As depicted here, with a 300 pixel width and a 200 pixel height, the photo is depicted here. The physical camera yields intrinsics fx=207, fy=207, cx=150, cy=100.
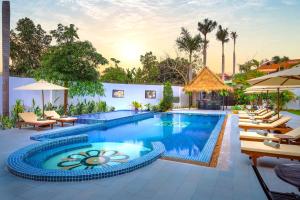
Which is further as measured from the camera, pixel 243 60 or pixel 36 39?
pixel 243 60

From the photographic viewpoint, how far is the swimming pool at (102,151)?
4730 mm

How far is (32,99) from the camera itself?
13.1 metres

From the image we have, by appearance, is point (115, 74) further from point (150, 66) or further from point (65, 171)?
point (65, 171)

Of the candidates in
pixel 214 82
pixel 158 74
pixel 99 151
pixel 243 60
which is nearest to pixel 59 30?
pixel 99 151

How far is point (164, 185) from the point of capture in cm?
415

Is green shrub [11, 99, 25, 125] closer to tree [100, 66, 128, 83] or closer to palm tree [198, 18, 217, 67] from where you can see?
palm tree [198, 18, 217, 67]

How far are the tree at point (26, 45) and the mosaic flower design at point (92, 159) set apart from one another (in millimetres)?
25942

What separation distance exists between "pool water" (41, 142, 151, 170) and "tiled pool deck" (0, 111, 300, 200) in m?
1.66

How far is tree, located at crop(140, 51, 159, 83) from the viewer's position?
124ft

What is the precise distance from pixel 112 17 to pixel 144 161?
13.1 meters

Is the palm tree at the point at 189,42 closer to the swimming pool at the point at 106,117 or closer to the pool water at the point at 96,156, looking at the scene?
the swimming pool at the point at 106,117

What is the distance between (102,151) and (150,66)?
32264mm

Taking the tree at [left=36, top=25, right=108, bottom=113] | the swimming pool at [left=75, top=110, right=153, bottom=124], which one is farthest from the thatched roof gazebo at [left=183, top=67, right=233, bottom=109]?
the tree at [left=36, top=25, right=108, bottom=113]

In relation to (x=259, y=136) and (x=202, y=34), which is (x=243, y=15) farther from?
(x=202, y=34)
